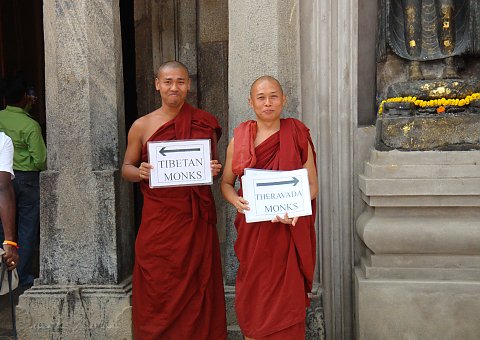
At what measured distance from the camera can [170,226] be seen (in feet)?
12.2

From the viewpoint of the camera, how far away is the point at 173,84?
370cm

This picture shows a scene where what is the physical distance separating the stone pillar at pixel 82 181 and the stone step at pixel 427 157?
1922mm

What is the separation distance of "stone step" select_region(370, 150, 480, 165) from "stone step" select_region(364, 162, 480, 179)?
28 millimetres

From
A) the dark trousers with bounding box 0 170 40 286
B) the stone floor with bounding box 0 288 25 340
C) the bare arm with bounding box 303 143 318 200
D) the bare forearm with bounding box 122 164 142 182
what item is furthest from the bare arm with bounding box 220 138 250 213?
the dark trousers with bounding box 0 170 40 286

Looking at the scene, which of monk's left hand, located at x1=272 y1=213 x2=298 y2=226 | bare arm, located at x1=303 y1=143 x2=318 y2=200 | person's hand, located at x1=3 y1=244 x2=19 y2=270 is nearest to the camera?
person's hand, located at x1=3 y1=244 x2=19 y2=270

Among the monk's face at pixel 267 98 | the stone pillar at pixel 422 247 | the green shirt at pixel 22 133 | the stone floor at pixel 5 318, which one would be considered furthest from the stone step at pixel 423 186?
the green shirt at pixel 22 133

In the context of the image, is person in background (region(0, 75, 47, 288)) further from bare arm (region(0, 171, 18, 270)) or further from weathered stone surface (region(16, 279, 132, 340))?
bare arm (region(0, 171, 18, 270))

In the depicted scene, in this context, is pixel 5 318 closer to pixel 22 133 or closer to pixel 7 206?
pixel 22 133

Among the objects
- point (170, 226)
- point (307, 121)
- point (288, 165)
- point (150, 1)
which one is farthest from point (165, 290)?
point (150, 1)

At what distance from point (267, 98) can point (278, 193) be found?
566 mm

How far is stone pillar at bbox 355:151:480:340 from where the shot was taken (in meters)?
3.68

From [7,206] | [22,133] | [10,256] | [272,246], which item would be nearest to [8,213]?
[7,206]

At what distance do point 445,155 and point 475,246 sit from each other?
62 centimetres

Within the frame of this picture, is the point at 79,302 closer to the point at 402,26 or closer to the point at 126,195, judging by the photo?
the point at 126,195
